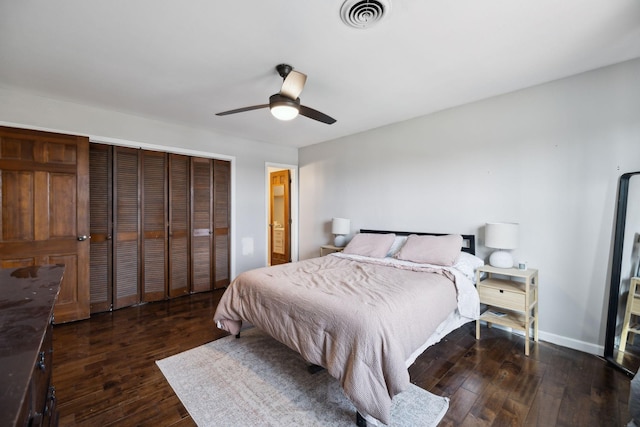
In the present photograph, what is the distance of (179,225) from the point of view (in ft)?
13.3

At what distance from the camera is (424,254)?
10.1 feet

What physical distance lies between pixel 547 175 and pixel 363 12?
2.36 m

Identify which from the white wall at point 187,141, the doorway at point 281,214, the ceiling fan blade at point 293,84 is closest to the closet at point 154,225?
the white wall at point 187,141

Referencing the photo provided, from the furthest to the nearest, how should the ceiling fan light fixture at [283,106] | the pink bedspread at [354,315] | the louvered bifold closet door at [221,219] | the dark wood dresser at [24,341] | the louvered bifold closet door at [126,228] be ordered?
the louvered bifold closet door at [221,219], the louvered bifold closet door at [126,228], the ceiling fan light fixture at [283,106], the pink bedspread at [354,315], the dark wood dresser at [24,341]

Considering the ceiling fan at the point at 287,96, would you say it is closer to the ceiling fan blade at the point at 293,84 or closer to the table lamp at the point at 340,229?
the ceiling fan blade at the point at 293,84

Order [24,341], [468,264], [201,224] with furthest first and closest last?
[201,224] → [468,264] → [24,341]

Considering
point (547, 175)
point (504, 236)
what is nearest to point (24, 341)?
point (504, 236)

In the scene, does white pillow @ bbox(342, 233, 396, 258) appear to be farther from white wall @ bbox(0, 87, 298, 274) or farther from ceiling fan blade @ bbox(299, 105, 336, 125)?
white wall @ bbox(0, 87, 298, 274)

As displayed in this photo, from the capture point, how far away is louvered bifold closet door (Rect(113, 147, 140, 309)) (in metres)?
3.54

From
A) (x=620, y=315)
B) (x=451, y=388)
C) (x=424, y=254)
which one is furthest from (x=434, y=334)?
(x=620, y=315)

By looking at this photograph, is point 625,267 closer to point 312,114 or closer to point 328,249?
point 312,114

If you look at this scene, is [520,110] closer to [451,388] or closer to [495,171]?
[495,171]

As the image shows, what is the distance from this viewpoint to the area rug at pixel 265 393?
1707 millimetres

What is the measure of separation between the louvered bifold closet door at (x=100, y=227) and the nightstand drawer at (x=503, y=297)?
4.35 meters
